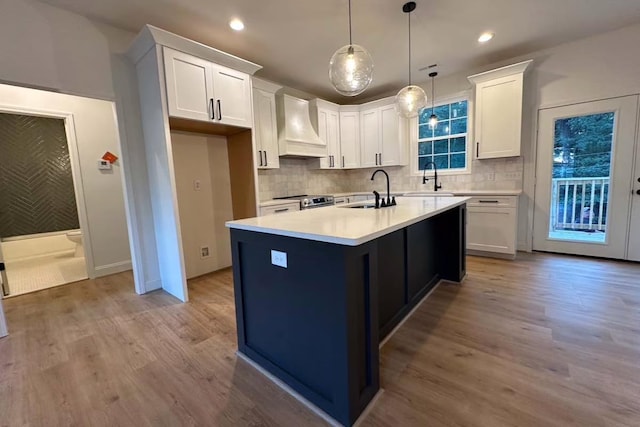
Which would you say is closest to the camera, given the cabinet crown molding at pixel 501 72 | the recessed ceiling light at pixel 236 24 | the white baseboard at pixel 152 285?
the recessed ceiling light at pixel 236 24

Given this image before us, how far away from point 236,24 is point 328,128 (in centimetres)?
225

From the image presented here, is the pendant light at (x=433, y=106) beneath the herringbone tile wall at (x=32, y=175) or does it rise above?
above

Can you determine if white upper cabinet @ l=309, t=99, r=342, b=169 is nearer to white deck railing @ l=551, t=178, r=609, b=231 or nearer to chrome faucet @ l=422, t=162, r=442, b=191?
chrome faucet @ l=422, t=162, r=442, b=191

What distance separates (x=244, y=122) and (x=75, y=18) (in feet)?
5.44

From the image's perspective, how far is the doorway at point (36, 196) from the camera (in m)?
4.36

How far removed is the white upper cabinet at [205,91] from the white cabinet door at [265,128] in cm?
47

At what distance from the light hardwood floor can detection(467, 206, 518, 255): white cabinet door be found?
86cm

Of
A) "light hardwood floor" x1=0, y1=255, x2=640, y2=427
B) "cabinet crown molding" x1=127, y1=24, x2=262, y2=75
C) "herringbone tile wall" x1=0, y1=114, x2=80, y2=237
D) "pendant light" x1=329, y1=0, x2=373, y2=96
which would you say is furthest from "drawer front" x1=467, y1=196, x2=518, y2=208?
"herringbone tile wall" x1=0, y1=114, x2=80, y2=237

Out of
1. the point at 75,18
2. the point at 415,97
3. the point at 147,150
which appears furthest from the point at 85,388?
the point at 415,97

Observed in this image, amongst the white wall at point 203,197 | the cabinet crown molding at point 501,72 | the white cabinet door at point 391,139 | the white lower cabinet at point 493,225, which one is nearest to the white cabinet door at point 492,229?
the white lower cabinet at point 493,225

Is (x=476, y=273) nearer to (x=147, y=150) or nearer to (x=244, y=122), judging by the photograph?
(x=244, y=122)

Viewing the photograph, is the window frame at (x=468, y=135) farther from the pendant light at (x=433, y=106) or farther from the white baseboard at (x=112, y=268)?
the white baseboard at (x=112, y=268)

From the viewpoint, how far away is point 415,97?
281 centimetres

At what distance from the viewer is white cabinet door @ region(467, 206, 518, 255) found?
3.55 metres
